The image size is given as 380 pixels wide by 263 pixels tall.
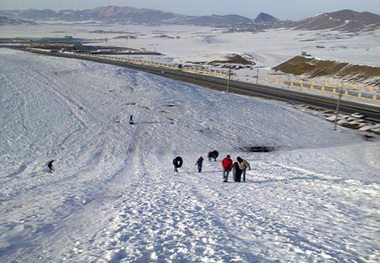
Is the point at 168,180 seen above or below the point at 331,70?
below

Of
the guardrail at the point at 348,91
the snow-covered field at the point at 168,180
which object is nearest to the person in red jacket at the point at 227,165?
the snow-covered field at the point at 168,180

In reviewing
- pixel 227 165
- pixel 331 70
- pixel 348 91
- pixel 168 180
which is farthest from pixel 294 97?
pixel 168 180

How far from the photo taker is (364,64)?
73.9 metres

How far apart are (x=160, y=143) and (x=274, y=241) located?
2150cm

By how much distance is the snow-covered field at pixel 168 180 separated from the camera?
374 inches

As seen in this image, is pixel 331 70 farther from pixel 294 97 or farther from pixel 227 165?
pixel 227 165

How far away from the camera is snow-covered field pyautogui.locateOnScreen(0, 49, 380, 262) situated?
9.49m

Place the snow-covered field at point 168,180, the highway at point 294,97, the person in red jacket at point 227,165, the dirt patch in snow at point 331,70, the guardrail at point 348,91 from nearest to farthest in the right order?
Result: the snow-covered field at point 168,180
the person in red jacket at point 227,165
the highway at point 294,97
the guardrail at point 348,91
the dirt patch in snow at point 331,70

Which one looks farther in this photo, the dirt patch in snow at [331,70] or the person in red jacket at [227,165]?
the dirt patch in snow at [331,70]

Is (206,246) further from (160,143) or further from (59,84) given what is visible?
(59,84)

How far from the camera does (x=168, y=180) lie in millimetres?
18688

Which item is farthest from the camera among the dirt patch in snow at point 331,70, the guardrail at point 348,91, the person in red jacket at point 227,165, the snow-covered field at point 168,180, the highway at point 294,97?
the dirt patch in snow at point 331,70

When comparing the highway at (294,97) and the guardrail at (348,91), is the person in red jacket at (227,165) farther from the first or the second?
the guardrail at (348,91)

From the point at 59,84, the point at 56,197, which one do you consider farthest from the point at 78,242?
the point at 59,84
